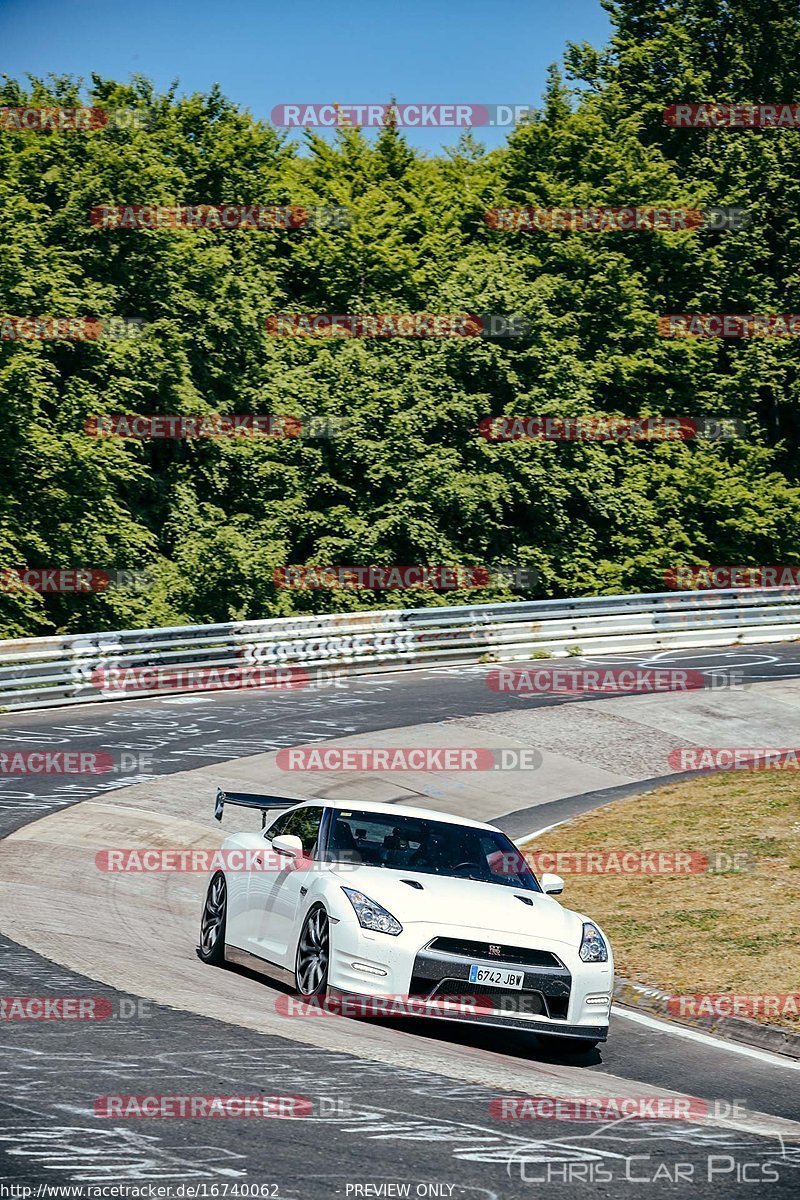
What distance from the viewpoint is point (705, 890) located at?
590 inches

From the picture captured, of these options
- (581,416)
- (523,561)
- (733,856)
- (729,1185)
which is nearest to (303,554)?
(523,561)

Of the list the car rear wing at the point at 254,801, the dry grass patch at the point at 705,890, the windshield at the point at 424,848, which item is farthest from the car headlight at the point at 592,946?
the car rear wing at the point at 254,801

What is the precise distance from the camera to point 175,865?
50.4ft

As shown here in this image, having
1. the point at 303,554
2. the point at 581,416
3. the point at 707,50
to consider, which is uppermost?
the point at 707,50

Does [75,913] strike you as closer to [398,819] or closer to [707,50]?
[398,819]

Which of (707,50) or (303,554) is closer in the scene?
(303,554)

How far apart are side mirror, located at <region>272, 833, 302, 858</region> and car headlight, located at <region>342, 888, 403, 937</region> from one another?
796mm

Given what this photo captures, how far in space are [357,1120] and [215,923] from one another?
5094 mm

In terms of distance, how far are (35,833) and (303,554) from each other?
24.8 m

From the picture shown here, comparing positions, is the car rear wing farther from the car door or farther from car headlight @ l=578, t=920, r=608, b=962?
car headlight @ l=578, t=920, r=608, b=962

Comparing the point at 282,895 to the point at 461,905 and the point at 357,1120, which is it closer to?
the point at 461,905

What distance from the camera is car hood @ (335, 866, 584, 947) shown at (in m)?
9.23

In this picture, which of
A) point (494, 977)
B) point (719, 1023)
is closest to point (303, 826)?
point (494, 977)

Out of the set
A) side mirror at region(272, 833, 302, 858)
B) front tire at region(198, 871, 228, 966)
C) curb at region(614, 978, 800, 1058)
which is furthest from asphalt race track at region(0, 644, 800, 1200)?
side mirror at region(272, 833, 302, 858)
